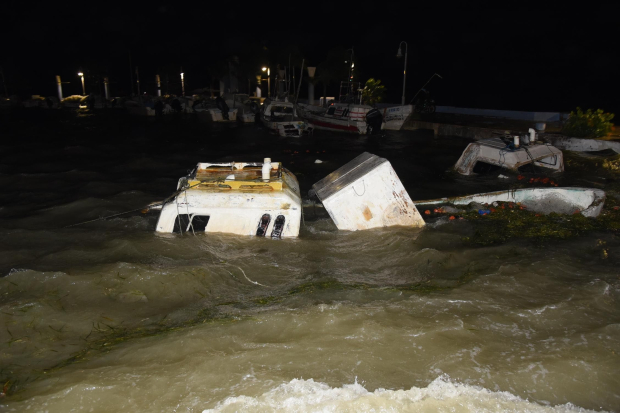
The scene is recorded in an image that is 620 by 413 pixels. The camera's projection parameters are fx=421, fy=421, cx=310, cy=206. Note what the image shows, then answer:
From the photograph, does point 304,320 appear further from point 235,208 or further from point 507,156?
point 507,156

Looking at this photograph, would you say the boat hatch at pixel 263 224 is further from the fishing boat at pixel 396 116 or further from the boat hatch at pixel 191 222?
the fishing boat at pixel 396 116

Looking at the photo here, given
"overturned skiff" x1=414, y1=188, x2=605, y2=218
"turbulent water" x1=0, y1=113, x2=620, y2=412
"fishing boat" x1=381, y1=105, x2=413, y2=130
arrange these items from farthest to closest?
1. "fishing boat" x1=381, y1=105, x2=413, y2=130
2. "overturned skiff" x1=414, y1=188, x2=605, y2=218
3. "turbulent water" x1=0, y1=113, x2=620, y2=412

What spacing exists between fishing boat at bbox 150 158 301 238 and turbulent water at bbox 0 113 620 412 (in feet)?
0.64

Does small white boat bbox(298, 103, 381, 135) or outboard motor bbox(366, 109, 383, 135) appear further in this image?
outboard motor bbox(366, 109, 383, 135)

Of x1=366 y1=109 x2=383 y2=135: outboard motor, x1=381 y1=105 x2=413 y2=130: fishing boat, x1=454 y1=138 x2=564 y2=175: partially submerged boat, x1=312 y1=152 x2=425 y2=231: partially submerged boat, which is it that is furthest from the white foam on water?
x1=381 y1=105 x2=413 y2=130: fishing boat

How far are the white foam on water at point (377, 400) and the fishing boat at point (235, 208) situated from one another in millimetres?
3121

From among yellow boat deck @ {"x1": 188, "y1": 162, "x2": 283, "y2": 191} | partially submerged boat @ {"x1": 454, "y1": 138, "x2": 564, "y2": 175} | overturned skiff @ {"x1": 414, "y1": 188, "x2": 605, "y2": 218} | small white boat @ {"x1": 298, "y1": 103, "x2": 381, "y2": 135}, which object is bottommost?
overturned skiff @ {"x1": 414, "y1": 188, "x2": 605, "y2": 218}

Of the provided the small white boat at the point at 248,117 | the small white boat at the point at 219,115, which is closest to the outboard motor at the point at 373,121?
the small white boat at the point at 248,117

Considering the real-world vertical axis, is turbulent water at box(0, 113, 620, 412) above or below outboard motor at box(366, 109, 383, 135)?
below

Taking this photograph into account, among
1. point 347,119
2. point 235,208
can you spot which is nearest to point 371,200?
point 235,208

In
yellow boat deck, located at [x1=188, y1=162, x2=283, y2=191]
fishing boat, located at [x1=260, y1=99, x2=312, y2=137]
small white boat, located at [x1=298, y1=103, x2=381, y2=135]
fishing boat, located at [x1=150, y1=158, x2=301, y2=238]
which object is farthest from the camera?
small white boat, located at [x1=298, y1=103, x2=381, y2=135]

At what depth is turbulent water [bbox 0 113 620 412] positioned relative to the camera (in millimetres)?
3615

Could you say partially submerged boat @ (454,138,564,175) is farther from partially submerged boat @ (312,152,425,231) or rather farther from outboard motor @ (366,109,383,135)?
outboard motor @ (366,109,383,135)

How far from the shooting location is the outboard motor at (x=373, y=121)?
22.7m
